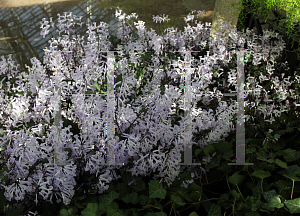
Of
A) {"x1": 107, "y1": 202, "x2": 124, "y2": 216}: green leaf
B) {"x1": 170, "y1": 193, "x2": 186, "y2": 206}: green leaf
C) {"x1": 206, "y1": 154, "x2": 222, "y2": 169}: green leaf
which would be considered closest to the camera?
{"x1": 107, "y1": 202, "x2": 124, "y2": 216}: green leaf

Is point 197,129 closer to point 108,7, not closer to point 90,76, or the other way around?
point 90,76

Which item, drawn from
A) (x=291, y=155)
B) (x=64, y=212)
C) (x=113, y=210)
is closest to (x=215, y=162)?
(x=291, y=155)

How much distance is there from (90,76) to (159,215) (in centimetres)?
130

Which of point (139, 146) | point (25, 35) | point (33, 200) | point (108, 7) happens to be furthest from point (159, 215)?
point (108, 7)

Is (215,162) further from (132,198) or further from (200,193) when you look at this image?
(132,198)

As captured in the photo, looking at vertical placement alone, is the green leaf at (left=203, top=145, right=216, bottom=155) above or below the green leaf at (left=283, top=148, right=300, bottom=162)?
above

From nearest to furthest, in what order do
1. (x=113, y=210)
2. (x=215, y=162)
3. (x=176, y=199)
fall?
(x=113, y=210), (x=176, y=199), (x=215, y=162)

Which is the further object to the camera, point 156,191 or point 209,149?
point 209,149

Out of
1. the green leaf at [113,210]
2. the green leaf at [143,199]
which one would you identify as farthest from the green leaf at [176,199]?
the green leaf at [113,210]

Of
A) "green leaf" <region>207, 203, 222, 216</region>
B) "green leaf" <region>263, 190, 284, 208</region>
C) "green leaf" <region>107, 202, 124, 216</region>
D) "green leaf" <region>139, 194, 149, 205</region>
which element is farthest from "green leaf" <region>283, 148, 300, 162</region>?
"green leaf" <region>107, 202, 124, 216</region>

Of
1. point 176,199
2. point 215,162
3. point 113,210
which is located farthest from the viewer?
point 215,162

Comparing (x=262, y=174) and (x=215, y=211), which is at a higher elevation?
(x=262, y=174)

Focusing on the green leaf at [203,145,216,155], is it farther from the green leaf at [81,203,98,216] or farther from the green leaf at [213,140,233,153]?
the green leaf at [81,203,98,216]

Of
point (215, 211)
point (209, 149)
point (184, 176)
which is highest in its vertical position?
point (209, 149)
